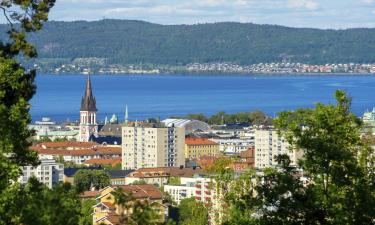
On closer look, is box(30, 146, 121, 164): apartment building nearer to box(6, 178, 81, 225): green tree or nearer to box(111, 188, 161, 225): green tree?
box(6, 178, 81, 225): green tree

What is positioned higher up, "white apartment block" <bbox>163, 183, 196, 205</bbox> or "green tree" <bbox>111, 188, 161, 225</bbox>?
"green tree" <bbox>111, 188, 161, 225</bbox>

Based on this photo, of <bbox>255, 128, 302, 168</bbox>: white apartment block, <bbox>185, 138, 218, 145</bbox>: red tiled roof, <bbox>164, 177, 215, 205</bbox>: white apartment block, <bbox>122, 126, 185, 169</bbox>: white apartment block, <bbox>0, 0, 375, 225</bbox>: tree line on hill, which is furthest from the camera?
<bbox>185, 138, 218, 145</bbox>: red tiled roof

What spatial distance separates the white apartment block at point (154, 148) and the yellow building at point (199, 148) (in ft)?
11.8

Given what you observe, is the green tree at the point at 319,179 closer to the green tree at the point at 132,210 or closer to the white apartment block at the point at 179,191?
the green tree at the point at 132,210

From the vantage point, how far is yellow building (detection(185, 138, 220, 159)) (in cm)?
6043

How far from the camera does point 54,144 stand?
62125 millimetres

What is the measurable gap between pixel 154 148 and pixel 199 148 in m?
5.24

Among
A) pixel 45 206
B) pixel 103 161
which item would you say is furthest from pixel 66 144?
pixel 45 206

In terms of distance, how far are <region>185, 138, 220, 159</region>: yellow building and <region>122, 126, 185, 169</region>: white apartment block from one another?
→ 11.8 feet

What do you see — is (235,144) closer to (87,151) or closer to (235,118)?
(87,151)

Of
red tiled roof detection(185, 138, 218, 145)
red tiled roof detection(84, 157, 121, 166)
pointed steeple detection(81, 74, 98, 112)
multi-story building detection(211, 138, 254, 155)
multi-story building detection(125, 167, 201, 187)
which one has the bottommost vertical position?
red tiled roof detection(84, 157, 121, 166)

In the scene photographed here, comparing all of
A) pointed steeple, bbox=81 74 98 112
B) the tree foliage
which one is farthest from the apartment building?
the tree foliage

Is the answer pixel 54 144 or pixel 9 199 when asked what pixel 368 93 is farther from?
pixel 9 199

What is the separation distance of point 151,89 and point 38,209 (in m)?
142
